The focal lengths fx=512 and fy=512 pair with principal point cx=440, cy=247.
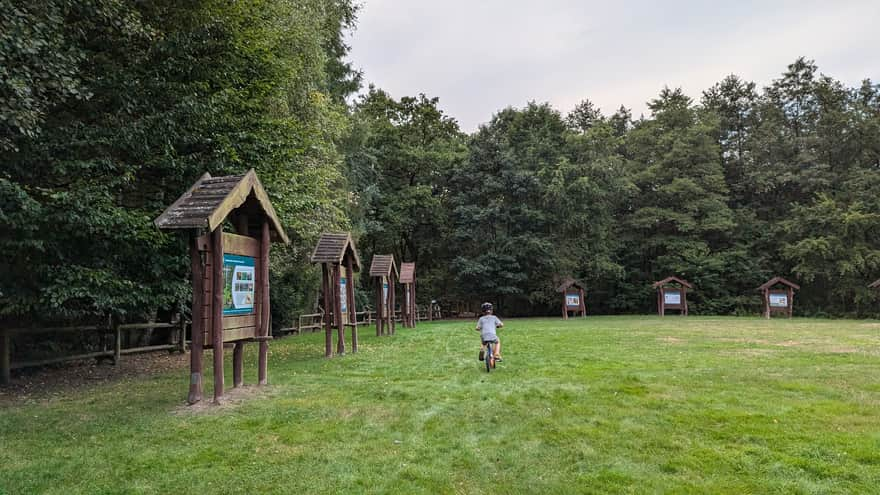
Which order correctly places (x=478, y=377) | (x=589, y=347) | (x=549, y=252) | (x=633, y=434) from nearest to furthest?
(x=633, y=434) < (x=478, y=377) < (x=589, y=347) < (x=549, y=252)

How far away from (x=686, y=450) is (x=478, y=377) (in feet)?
14.9

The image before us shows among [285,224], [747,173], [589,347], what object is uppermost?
[747,173]

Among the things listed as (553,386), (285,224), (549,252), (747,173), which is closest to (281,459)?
(553,386)

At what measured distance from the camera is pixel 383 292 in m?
20.1

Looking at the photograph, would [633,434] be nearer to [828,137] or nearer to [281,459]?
[281,459]

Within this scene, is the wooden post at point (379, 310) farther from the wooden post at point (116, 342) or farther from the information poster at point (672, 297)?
the information poster at point (672, 297)

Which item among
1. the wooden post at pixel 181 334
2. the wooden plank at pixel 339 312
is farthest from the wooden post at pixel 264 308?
the wooden post at pixel 181 334

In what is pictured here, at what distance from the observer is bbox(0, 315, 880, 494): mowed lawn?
14.6 feet

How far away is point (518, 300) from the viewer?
39.4 meters

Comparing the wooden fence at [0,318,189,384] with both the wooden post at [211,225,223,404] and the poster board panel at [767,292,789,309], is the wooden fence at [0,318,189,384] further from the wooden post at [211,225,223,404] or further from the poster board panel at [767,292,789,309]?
the poster board panel at [767,292,789,309]

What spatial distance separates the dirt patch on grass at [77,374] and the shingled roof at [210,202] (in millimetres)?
4460

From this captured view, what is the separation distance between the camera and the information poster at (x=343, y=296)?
1362 cm

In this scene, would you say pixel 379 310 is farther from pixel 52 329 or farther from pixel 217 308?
pixel 217 308

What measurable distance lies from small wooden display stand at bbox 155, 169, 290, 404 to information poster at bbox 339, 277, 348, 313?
4589mm
